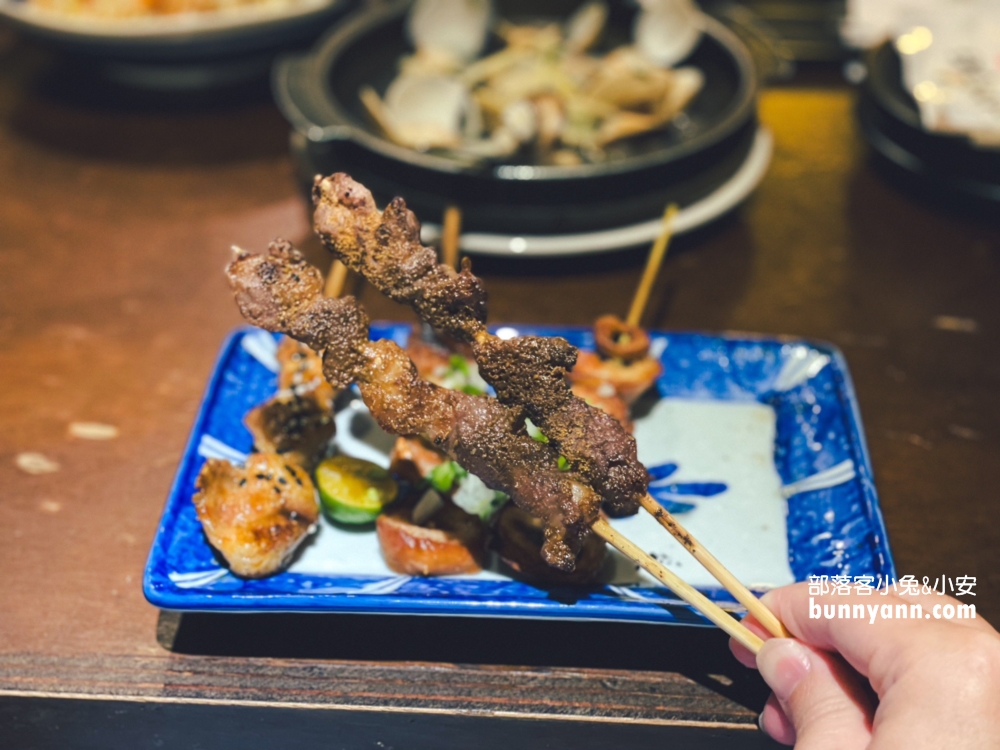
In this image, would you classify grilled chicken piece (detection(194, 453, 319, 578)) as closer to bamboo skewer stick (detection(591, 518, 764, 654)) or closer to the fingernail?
bamboo skewer stick (detection(591, 518, 764, 654))

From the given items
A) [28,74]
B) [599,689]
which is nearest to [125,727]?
[599,689]

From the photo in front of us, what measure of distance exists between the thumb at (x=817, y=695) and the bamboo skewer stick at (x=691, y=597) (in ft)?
0.13

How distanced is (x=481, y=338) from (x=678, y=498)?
818 mm

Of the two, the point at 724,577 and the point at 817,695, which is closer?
the point at 817,695

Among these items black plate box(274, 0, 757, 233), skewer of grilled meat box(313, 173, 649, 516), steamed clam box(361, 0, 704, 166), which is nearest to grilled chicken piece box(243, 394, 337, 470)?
skewer of grilled meat box(313, 173, 649, 516)

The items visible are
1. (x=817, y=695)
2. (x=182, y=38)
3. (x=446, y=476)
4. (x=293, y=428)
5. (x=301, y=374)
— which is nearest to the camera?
(x=817, y=695)

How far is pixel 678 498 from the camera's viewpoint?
221 cm

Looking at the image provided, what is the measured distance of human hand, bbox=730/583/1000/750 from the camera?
126 centimetres

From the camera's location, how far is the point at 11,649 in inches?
75.2

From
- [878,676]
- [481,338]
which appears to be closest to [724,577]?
[878,676]

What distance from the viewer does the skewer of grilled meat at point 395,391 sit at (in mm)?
1721

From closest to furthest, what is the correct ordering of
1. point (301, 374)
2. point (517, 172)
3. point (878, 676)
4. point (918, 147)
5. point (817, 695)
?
point (878, 676) < point (817, 695) < point (301, 374) < point (517, 172) < point (918, 147)

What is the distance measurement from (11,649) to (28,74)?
392 centimetres

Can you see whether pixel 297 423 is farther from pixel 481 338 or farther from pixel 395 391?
pixel 481 338
